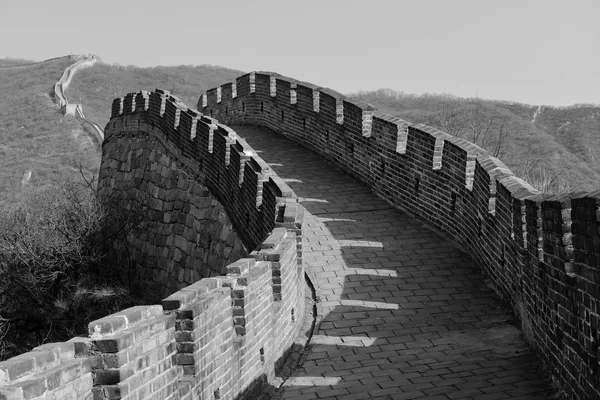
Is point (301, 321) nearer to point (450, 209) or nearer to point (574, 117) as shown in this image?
point (450, 209)

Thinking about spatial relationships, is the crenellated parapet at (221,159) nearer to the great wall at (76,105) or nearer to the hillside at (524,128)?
the hillside at (524,128)

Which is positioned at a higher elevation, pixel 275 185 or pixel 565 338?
pixel 275 185

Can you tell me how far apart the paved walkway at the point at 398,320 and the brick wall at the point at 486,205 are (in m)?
0.27

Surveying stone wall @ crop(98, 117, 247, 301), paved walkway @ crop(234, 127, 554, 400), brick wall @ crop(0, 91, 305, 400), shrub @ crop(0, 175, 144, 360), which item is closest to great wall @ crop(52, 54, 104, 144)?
stone wall @ crop(98, 117, 247, 301)

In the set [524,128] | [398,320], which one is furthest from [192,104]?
[398,320]

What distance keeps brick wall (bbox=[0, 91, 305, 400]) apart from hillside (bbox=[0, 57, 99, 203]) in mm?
24020

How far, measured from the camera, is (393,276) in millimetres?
11820

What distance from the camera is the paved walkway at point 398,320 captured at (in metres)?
8.59

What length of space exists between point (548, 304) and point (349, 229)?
5.63 m

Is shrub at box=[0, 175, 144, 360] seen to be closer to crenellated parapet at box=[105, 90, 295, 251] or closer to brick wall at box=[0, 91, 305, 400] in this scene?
crenellated parapet at box=[105, 90, 295, 251]

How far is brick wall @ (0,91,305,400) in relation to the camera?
4.97 m

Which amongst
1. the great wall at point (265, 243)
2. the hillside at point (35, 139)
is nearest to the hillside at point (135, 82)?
the hillside at point (35, 139)

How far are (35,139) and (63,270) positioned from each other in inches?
1381

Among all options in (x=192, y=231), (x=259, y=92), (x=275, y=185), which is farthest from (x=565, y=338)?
(x=259, y=92)
